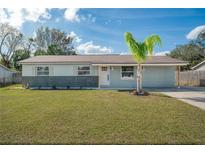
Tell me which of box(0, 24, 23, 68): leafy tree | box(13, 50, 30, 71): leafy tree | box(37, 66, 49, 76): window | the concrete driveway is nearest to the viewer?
the concrete driveway

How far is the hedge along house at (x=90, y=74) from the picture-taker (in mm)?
18328

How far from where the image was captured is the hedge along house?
18.3 m

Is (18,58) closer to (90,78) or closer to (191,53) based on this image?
(90,78)

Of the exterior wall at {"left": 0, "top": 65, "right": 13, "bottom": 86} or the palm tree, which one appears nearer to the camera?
the palm tree

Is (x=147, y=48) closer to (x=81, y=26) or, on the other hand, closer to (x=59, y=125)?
(x=81, y=26)

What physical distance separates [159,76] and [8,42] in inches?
1378

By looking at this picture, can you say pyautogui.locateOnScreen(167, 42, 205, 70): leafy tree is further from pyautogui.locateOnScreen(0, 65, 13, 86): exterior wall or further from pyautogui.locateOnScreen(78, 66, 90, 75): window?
pyautogui.locateOnScreen(0, 65, 13, 86): exterior wall

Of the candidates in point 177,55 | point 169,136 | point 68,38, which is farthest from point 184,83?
point 68,38

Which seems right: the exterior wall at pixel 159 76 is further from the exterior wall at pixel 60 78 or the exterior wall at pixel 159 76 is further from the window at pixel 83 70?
the window at pixel 83 70

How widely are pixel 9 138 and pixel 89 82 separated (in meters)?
13.8

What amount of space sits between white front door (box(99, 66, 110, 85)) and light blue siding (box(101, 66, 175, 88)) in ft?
1.06

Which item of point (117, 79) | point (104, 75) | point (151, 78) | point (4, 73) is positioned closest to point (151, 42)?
point (151, 78)

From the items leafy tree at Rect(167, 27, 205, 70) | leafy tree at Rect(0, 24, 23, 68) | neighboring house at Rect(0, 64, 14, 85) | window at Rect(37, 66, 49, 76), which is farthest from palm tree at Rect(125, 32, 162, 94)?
leafy tree at Rect(0, 24, 23, 68)
